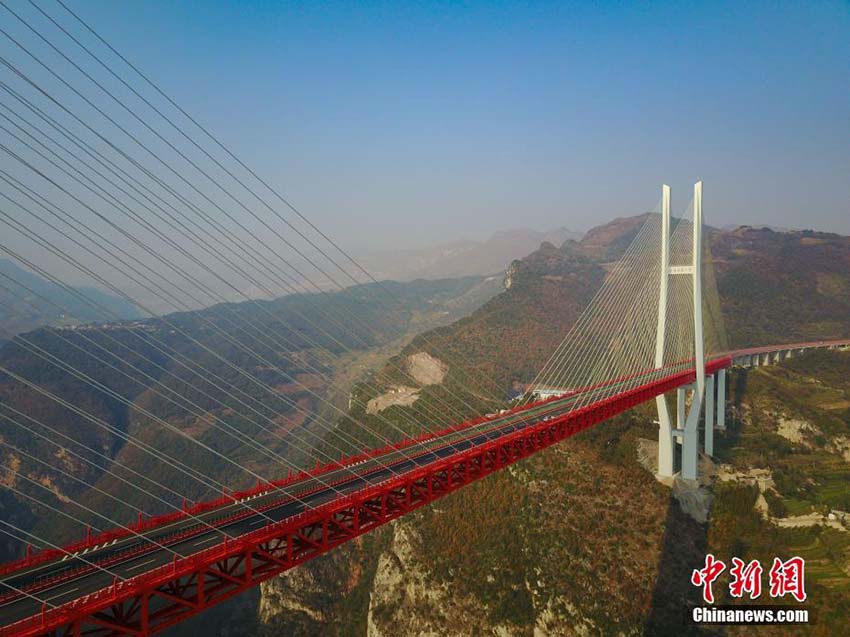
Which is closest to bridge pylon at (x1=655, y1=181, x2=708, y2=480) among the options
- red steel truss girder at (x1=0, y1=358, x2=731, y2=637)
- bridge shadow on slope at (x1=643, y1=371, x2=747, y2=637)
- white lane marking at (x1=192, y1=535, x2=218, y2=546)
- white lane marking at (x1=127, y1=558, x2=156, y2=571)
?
bridge shadow on slope at (x1=643, y1=371, x2=747, y2=637)

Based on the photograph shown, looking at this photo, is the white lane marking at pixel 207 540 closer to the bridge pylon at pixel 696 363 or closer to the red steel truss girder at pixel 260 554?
the red steel truss girder at pixel 260 554

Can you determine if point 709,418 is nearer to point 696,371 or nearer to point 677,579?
point 696,371

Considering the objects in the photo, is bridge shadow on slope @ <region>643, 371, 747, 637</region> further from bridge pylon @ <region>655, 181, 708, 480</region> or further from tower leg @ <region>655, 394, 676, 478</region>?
bridge pylon @ <region>655, 181, 708, 480</region>

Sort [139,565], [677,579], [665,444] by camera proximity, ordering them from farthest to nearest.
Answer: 1. [665,444]
2. [677,579]
3. [139,565]

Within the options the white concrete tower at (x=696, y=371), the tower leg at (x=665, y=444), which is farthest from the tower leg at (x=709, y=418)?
the tower leg at (x=665, y=444)

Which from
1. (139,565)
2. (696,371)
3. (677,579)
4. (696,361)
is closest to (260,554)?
(139,565)

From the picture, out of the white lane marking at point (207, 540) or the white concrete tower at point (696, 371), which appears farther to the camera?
the white concrete tower at point (696, 371)
